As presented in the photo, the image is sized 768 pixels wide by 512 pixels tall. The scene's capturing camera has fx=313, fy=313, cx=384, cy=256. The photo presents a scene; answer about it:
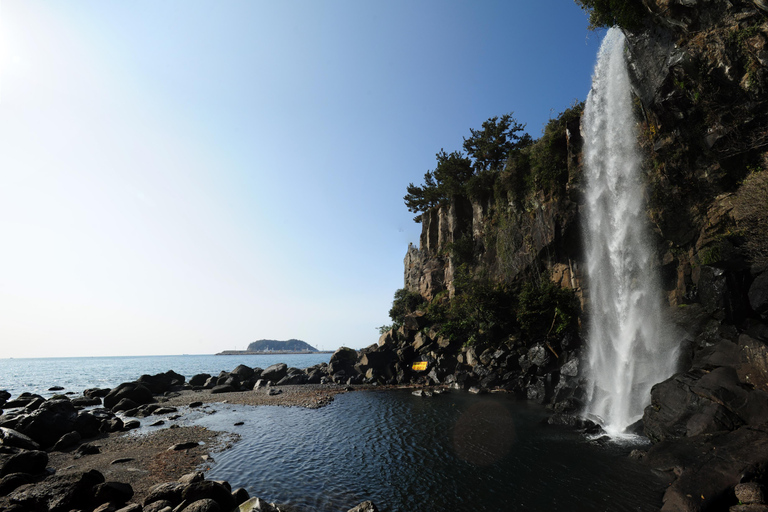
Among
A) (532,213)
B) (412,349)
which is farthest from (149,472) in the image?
(532,213)

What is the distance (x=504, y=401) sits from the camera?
26.1m

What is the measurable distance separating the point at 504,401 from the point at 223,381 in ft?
118

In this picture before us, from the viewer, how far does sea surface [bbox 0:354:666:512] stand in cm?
1075

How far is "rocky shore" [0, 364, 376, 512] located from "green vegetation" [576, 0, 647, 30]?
107ft

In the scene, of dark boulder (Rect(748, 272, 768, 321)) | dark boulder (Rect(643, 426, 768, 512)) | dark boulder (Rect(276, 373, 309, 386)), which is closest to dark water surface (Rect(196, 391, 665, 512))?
dark boulder (Rect(643, 426, 768, 512))

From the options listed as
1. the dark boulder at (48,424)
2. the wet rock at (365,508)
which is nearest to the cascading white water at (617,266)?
the wet rock at (365,508)

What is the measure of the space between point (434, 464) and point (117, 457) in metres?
15.3

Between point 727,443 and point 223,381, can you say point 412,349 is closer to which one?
point 223,381

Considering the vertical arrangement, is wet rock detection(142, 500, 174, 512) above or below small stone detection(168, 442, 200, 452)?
above

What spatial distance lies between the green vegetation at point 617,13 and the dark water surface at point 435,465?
27264 mm

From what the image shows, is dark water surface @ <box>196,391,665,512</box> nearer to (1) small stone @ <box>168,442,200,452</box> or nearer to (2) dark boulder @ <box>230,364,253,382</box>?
(1) small stone @ <box>168,442,200,452</box>

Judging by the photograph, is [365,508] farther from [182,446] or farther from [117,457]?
[117,457]

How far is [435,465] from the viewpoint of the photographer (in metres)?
13.9

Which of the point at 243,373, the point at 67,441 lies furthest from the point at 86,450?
the point at 243,373
